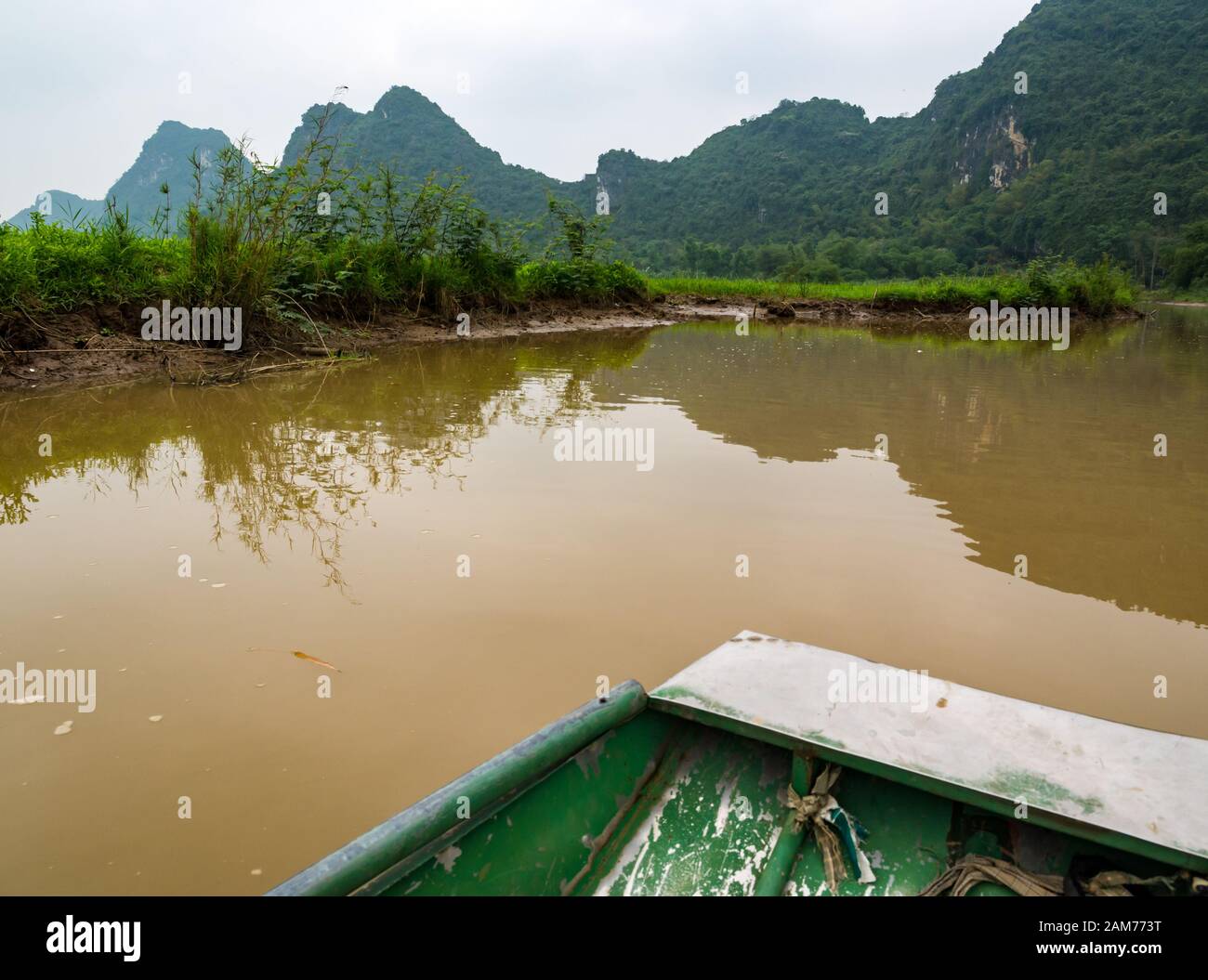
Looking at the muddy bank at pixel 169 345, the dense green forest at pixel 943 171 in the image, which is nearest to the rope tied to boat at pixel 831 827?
the muddy bank at pixel 169 345

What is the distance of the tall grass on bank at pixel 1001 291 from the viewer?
19.5 m

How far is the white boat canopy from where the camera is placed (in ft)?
4.34

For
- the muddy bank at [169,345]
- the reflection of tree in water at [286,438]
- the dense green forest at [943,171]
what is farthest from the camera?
the dense green forest at [943,171]

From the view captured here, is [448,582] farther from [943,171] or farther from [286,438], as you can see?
[943,171]

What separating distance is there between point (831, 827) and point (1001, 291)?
21157mm

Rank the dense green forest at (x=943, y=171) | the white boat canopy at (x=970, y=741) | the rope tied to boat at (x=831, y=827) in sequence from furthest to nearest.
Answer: the dense green forest at (x=943, y=171) → the rope tied to boat at (x=831, y=827) → the white boat canopy at (x=970, y=741)

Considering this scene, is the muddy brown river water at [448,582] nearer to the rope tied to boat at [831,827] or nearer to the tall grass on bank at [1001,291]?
the rope tied to boat at [831,827]

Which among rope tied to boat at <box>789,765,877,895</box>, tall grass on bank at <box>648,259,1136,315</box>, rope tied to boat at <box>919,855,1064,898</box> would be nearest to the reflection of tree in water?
rope tied to boat at <box>789,765,877,895</box>

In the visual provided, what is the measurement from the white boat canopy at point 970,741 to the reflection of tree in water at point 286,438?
1.79m

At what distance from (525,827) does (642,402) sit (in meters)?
5.72

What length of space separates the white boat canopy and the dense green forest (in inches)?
1280

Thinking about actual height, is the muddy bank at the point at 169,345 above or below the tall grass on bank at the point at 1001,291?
below

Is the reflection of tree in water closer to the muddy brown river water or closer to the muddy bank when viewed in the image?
the muddy brown river water
